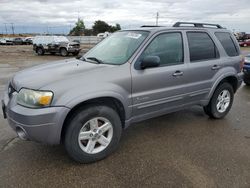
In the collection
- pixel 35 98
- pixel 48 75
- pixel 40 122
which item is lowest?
pixel 40 122

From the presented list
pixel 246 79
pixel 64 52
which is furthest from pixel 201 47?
pixel 64 52

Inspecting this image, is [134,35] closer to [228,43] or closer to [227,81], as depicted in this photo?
[228,43]

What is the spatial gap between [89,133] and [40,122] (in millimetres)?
687

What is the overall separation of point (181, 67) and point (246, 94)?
4288 millimetres

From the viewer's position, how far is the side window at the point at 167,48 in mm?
3654

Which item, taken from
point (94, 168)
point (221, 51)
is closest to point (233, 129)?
point (221, 51)

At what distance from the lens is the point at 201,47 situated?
170 inches

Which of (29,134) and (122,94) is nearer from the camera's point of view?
(29,134)

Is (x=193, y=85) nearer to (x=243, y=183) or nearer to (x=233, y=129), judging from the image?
(x=233, y=129)

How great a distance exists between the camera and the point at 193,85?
13.7ft

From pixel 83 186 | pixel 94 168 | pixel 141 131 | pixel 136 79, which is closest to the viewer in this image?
pixel 83 186

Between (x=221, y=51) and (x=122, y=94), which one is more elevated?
(x=221, y=51)

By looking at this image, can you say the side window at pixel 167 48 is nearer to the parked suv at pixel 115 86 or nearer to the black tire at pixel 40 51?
the parked suv at pixel 115 86

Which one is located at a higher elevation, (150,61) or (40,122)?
(150,61)
